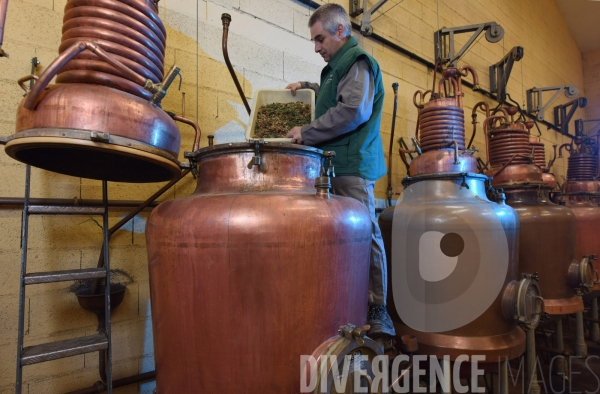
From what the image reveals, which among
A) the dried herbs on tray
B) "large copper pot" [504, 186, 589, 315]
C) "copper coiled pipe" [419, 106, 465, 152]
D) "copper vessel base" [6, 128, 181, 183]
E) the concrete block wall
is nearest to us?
"copper vessel base" [6, 128, 181, 183]

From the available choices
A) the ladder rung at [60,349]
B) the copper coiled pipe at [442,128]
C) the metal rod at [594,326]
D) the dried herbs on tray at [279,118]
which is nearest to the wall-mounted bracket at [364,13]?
the copper coiled pipe at [442,128]

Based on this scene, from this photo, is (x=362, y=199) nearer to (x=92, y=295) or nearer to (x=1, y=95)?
(x=92, y=295)

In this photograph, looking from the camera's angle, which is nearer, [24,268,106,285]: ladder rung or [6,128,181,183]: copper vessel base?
[6,128,181,183]: copper vessel base

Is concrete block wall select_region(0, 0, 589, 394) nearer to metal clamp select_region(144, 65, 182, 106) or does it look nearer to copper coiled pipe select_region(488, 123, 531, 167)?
metal clamp select_region(144, 65, 182, 106)

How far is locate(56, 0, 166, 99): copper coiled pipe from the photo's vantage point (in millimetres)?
1103

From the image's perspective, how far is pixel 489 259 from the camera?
1.90 metres

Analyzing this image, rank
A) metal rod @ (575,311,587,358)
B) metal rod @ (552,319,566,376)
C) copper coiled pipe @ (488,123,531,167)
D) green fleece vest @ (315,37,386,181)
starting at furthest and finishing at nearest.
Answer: metal rod @ (575,311,587,358)
copper coiled pipe @ (488,123,531,167)
metal rod @ (552,319,566,376)
green fleece vest @ (315,37,386,181)

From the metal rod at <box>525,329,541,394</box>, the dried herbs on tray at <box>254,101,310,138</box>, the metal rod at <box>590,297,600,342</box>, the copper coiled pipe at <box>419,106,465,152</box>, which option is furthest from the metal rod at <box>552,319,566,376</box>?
the dried herbs on tray at <box>254,101,310,138</box>

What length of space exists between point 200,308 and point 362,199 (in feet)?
2.96

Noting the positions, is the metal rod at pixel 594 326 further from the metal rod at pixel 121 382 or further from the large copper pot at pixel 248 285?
the metal rod at pixel 121 382

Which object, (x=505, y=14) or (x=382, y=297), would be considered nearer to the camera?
(x=382, y=297)

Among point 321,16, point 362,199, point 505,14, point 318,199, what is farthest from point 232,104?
point 505,14

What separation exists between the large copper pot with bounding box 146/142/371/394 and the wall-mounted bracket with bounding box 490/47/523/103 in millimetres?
3675

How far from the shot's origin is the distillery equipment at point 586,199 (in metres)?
3.25
